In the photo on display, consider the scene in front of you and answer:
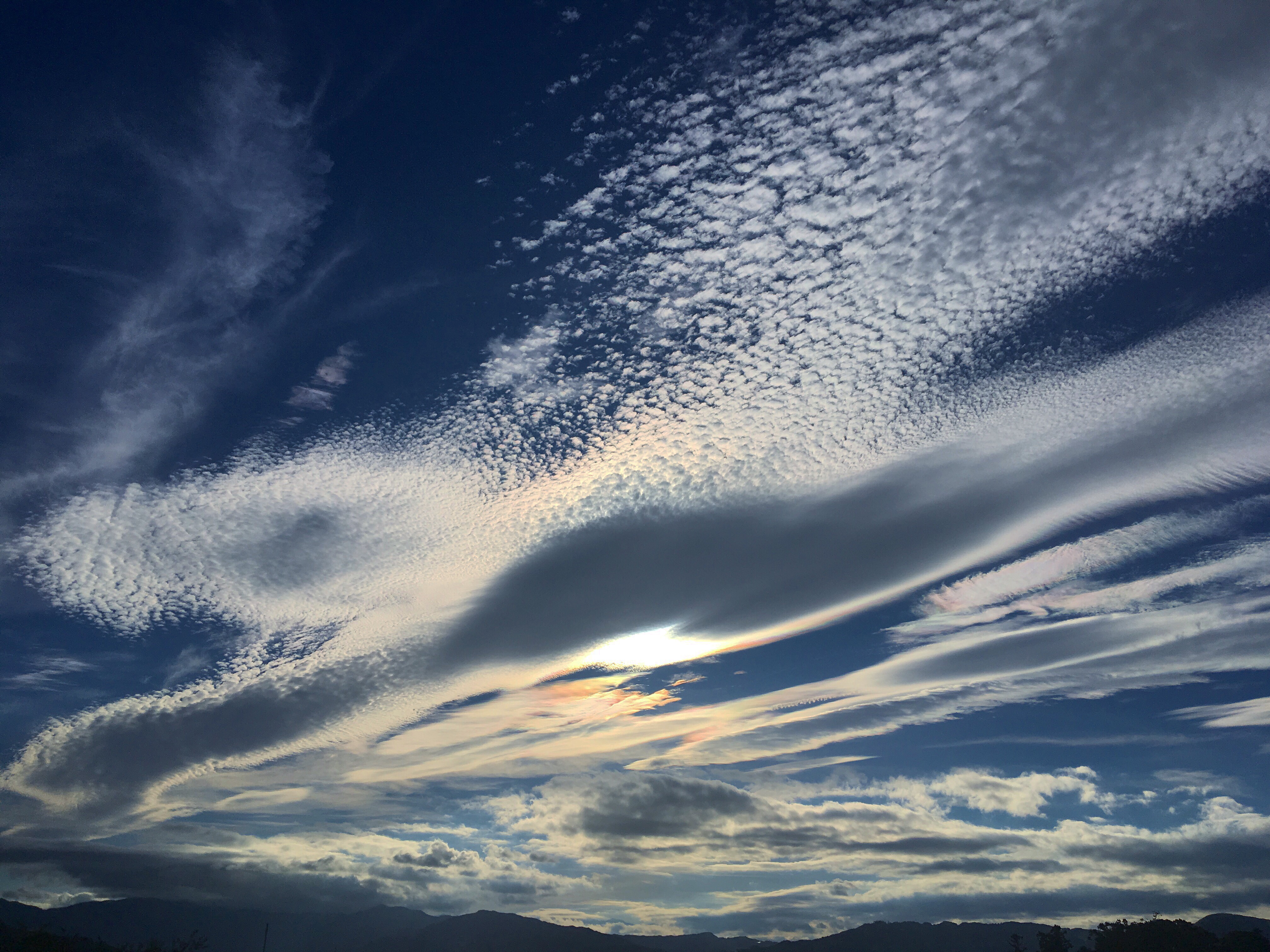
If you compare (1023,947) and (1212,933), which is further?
(1023,947)

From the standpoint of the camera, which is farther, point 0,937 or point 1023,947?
point 1023,947

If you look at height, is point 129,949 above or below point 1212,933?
below

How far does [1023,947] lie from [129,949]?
192 metres

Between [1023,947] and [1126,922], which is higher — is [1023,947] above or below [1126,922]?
below

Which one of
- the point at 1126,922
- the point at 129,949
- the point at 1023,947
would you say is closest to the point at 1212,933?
the point at 1126,922

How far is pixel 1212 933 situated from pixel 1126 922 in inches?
498

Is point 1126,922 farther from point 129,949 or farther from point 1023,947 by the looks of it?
point 129,949

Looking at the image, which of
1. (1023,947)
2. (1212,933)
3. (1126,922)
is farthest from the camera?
(1023,947)

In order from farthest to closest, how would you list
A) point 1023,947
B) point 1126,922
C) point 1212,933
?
point 1023,947, point 1126,922, point 1212,933

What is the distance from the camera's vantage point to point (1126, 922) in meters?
122

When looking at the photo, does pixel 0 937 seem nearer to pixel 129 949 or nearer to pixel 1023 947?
pixel 129 949

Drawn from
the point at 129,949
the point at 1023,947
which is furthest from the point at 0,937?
the point at 1023,947

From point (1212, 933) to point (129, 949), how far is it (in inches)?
8319

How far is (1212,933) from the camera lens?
4441 inches
